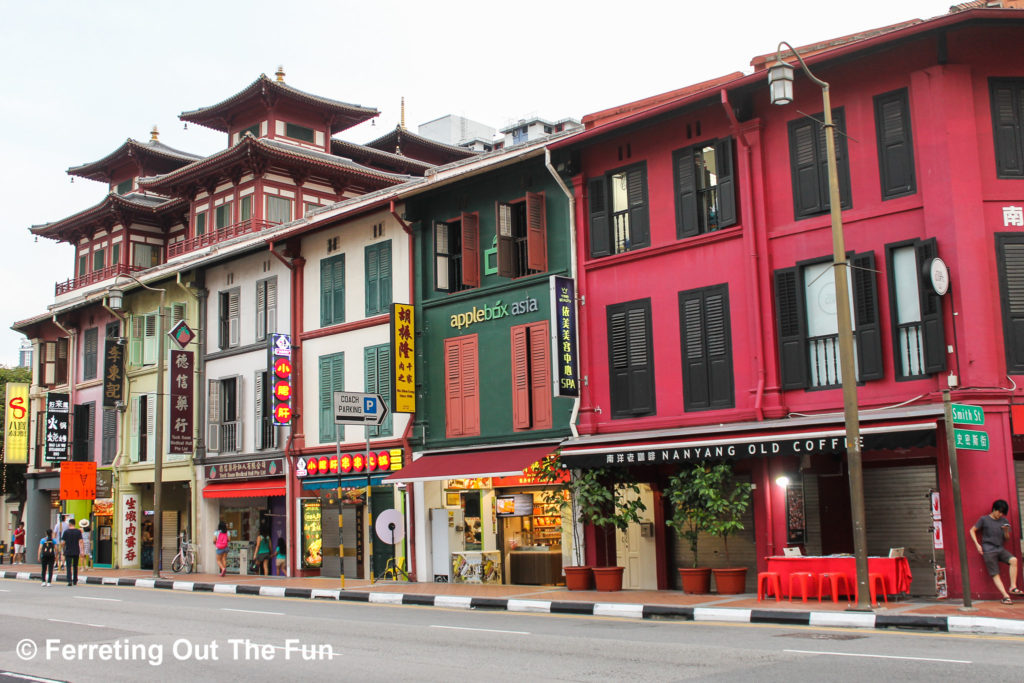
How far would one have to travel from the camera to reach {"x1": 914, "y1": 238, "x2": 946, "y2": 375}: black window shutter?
16.7 meters

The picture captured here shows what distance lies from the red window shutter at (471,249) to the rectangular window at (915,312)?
10074mm

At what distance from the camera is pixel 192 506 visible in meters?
33.1

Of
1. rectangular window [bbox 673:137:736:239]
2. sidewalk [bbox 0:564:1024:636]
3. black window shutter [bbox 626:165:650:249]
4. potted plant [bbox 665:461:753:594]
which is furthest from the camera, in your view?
black window shutter [bbox 626:165:650:249]

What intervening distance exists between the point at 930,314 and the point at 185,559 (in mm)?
24232

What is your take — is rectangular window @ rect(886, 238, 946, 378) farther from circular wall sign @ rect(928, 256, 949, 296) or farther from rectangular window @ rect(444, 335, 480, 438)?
rectangular window @ rect(444, 335, 480, 438)

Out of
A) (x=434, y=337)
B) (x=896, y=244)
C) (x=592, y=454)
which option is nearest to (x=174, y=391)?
(x=434, y=337)

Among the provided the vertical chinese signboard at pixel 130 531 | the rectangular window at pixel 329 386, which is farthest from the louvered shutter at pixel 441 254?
the vertical chinese signboard at pixel 130 531

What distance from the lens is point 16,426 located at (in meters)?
43.2

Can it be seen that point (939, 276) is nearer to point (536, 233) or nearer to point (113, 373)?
point (536, 233)

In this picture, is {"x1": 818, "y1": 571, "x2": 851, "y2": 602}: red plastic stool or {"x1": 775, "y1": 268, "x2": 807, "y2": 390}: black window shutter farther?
{"x1": 775, "y1": 268, "x2": 807, "y2": 390}: black window shutter

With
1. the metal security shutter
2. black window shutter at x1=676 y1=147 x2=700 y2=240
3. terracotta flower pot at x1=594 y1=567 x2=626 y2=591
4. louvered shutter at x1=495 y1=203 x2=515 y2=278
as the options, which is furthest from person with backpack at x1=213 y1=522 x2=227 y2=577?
the metal security shutter

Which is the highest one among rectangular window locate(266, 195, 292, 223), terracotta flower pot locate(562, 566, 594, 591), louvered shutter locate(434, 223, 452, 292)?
rectangular window locate(266, 195, 292, 223)

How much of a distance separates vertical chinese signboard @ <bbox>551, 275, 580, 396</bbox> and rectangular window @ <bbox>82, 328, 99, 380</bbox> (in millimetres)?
24617

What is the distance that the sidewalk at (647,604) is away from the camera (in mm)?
13852
